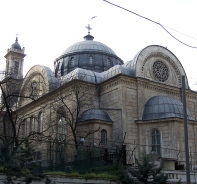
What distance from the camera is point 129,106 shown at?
30922mm

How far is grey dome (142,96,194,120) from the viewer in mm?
30138

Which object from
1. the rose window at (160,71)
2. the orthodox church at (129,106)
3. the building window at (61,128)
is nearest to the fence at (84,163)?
the orthodox church at (129,106)

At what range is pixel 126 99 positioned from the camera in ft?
101

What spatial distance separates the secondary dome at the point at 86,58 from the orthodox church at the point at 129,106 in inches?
216

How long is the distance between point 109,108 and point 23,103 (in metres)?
13.1

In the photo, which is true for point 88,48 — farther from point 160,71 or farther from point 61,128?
point 61,128

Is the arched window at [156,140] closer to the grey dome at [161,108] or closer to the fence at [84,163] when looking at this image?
the grey dome at [161,108]

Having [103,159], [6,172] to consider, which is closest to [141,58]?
[103,159]

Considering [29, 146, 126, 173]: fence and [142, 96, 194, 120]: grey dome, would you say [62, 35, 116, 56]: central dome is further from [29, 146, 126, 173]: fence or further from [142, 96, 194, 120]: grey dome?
[29, 146, 126, 173]: fence

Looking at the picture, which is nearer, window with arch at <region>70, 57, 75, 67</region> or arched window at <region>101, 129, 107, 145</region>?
arched window at <region>101, 129, 107, 145</region>

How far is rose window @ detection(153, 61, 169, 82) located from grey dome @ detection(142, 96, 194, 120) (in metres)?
2.84

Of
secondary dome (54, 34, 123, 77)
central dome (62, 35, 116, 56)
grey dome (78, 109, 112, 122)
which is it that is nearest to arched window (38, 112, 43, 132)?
secondary dome (54, 34, 123, 77)

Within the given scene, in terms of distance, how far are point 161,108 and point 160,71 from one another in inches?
212

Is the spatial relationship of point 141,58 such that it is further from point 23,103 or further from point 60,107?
point 23,103
